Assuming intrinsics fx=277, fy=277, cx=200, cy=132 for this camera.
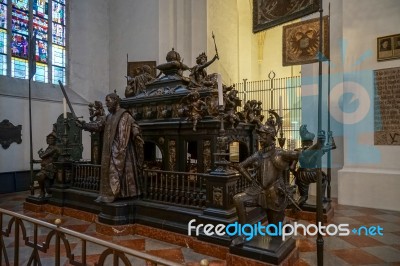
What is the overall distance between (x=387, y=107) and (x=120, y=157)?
569 centimetres

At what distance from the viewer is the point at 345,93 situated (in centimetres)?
655

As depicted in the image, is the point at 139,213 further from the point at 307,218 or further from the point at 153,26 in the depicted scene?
the point at 153,26

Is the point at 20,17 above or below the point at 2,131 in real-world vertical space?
above

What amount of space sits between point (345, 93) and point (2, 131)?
9.21 m

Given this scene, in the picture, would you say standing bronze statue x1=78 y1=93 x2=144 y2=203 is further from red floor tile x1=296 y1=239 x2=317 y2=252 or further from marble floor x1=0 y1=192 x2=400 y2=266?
red floor tile x1=296 y1=239 x2=317 y2=252

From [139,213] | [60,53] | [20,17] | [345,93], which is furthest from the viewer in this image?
[60,53]

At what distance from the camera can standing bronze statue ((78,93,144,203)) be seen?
173 inches

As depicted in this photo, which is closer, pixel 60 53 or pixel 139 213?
pixel 139 213

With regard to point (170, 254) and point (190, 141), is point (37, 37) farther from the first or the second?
point (170, 254)

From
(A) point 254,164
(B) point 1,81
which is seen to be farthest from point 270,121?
(B) point 1,81

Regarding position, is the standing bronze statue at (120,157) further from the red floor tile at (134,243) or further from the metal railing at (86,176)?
the metal railing at (86,176)

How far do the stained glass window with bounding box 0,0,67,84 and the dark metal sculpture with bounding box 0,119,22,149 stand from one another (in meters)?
1.80

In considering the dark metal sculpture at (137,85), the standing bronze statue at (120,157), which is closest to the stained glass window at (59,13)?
the dark metal sculpture at (137,85)

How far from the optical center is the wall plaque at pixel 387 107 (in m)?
5.93
